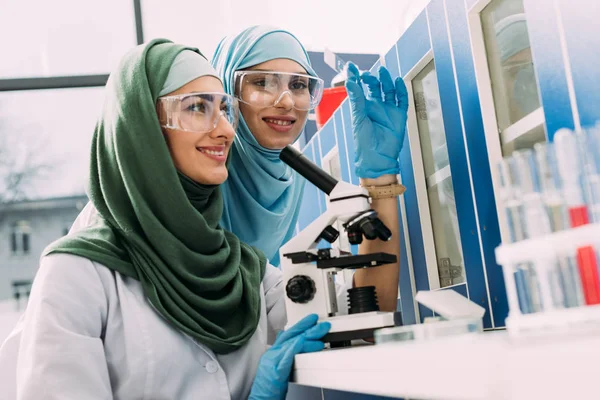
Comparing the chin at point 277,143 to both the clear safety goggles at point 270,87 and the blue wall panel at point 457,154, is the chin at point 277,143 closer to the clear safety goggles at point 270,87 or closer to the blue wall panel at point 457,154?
the clear safety goggles at point 270,87

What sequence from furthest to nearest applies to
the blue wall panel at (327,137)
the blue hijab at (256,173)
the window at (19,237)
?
1. the window at (19,237)
2. the blue wall panel at (327,137)
3. the blue hijab at (256,173)

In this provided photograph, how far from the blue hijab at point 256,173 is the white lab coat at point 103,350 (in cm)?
55

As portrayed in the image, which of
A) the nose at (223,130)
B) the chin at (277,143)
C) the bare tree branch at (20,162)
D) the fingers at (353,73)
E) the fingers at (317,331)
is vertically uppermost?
the bare tree branch at (20,162)

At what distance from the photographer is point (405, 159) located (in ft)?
6.38

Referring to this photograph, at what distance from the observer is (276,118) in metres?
2.05

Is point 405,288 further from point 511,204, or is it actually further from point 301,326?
point 511,204

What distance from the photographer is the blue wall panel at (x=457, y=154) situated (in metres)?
1.53

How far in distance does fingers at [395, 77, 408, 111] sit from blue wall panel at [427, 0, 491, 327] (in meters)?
0.12

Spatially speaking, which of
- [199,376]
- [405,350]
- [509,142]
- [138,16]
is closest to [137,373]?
[199,376]

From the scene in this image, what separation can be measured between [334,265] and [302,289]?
0.12 meters

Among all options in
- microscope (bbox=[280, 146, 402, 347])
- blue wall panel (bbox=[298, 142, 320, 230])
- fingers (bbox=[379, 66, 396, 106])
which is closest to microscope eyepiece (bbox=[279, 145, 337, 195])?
microscope (bbox=[280, 146, 402, 347])

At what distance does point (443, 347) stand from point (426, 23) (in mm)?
1115

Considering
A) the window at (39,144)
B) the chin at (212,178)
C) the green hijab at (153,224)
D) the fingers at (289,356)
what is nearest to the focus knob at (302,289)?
the fingers at (289,356)

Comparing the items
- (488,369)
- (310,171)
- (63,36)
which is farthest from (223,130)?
(63,36)
